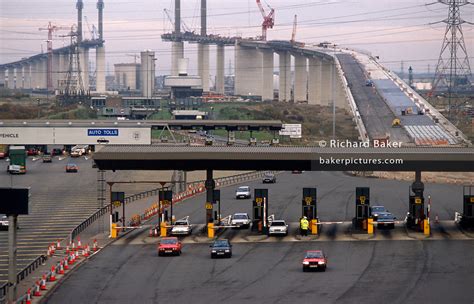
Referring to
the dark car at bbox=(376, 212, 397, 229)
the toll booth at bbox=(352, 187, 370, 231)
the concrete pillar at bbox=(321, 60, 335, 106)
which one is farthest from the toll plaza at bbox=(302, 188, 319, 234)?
the concrete pillar at bbox=(321, 60, 335, 106)

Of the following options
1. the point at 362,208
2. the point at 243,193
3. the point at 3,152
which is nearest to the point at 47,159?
the point at 3,152

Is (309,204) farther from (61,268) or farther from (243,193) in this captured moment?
(243,193)

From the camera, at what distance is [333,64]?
153 m

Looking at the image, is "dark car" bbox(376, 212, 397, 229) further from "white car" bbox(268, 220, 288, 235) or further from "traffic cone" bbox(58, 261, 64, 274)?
"traffic cone" bbox(58, 261, 64, 274)

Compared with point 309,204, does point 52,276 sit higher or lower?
lower

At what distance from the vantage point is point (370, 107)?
11738cm

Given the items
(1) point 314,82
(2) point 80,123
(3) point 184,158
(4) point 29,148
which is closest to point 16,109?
(4) point 29,148

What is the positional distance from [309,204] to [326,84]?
123 metres

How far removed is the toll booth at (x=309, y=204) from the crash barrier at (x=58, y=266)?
9285 millimetres

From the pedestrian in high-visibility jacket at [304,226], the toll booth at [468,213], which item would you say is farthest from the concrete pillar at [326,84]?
the pedestrian in high-visibility jacket at [304,226]

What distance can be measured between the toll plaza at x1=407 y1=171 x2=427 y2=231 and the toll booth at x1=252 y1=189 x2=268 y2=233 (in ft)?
20.9

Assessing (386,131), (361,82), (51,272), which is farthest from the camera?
(361,82)

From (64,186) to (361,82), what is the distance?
7515 cm

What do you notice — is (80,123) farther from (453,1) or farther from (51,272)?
(453,1)
